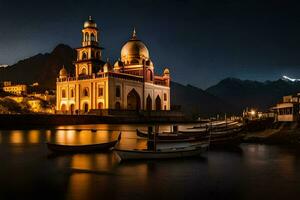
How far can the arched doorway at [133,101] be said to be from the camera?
88.3m

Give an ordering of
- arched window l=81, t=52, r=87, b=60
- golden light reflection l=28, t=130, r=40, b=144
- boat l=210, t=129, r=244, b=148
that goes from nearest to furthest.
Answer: boat l=210, t=129, r=244, b=148 < golden light reflection l=28, t=130, r=40, b=144 < arched window l=81, t=52, r=87, b=60

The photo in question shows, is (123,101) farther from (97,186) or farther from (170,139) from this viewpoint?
(97,186)

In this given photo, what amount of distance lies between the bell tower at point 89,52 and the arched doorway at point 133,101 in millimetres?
11513

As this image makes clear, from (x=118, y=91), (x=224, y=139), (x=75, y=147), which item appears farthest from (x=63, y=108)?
(x=224, y=139)

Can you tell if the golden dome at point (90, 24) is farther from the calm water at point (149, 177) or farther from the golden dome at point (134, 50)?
the calm water at point (149, 177)

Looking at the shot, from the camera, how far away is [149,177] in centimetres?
1686

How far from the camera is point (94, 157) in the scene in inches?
923

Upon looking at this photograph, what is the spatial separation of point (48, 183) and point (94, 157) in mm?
7812

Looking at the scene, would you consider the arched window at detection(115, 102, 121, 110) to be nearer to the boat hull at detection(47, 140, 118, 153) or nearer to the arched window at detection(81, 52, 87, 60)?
the arched window at detection(81, 52, 87, 60)

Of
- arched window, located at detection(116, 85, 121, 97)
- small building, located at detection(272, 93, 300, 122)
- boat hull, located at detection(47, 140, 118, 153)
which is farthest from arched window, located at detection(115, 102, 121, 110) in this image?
boat hull, located at detection(47, 140, 118, 153)

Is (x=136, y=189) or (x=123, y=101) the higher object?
(x=123, y=101)

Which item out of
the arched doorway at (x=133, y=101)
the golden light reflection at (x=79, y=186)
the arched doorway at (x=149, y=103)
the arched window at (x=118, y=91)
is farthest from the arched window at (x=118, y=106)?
the golden light reflection at (x=79, y=186)

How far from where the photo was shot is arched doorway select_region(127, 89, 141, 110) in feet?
290

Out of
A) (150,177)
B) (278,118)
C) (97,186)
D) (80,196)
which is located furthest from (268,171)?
(278,118)
